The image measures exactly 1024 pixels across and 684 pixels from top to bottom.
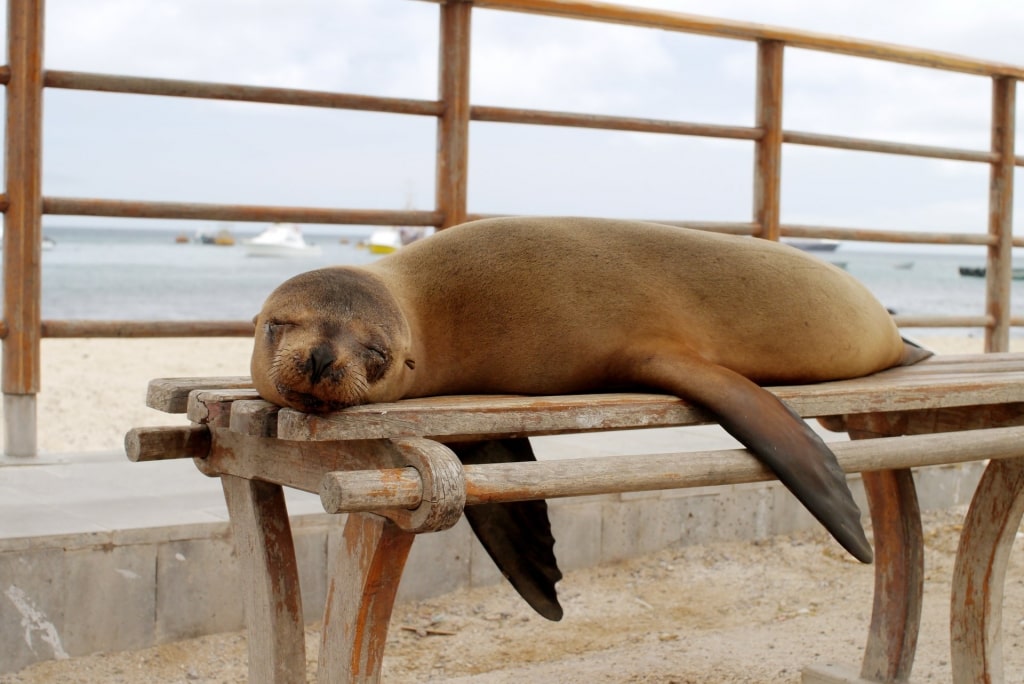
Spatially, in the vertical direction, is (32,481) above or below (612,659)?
above

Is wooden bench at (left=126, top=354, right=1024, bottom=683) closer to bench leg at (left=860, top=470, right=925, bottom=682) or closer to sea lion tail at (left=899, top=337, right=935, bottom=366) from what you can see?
sea lion tail at (left=899, top=337, right=935, bottom=366)

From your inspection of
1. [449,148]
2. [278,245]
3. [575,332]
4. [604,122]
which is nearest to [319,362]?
[575,332]

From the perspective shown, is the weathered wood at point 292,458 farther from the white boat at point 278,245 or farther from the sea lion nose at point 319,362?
the white boat at point 278,245

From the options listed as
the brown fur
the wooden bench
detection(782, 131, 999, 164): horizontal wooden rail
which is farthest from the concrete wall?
detection(782, 131, 999, 164): horizontal wooden rail

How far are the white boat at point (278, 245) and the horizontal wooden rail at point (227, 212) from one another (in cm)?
3214

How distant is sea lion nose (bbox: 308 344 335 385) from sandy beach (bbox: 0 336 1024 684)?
52.2 inches

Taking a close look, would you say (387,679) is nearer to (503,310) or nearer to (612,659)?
(612,659)

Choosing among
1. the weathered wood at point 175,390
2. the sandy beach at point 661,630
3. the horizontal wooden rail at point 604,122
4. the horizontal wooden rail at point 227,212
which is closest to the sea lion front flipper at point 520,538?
the weathered wood at point 175,390

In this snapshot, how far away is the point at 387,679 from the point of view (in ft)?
9.00

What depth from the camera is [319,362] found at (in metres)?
1.52

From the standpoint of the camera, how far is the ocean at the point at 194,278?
74.9 feet

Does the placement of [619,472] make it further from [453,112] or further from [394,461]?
[453,112]

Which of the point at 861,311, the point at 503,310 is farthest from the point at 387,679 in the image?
the point at 861,311

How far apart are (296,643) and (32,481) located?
1.64m
